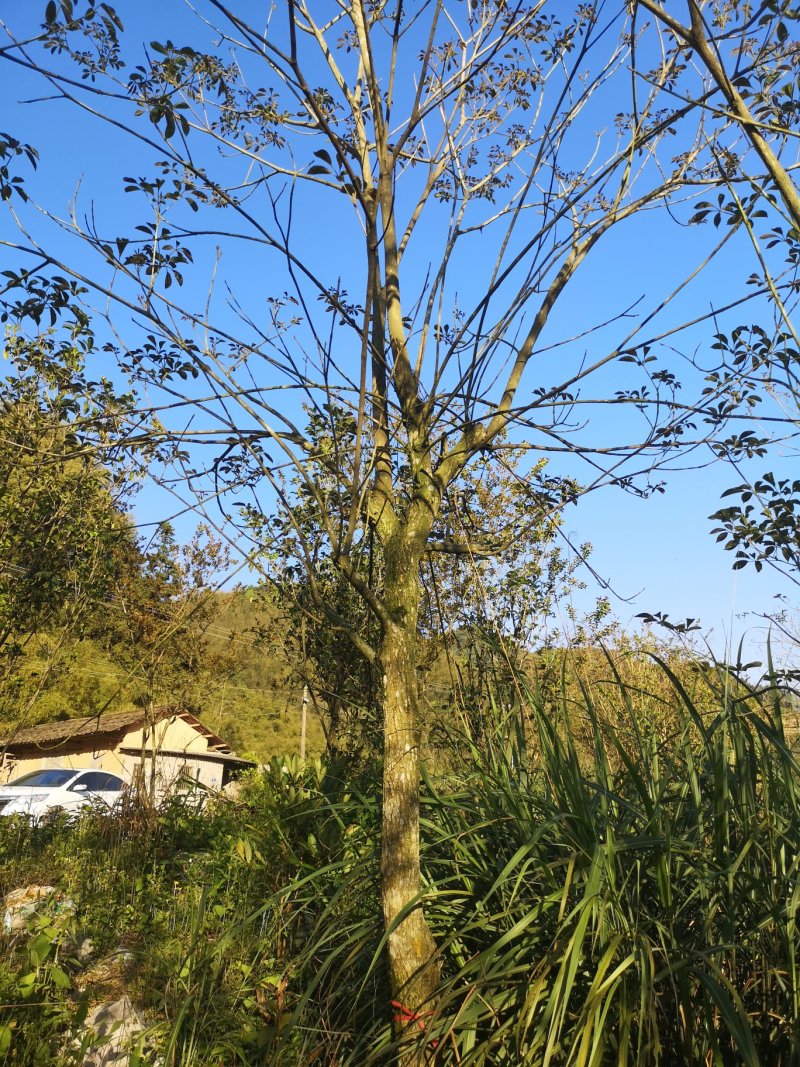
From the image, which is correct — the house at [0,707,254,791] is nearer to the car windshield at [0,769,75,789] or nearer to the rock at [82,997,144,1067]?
the car windshield at [0,769,75,789]

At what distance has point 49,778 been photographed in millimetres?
15258

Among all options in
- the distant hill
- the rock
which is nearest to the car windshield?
the distant hill

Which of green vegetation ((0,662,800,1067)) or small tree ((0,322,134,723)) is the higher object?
small tree ((0,322,134,723))

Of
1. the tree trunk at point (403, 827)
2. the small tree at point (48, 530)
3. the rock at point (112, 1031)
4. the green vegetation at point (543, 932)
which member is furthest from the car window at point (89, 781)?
the tree trunk at point (403, 827)

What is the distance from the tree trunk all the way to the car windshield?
13.7 m

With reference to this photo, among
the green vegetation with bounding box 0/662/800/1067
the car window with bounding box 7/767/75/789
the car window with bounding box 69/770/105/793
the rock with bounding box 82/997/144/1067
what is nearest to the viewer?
the green vegetation with bounding box 0/662/800/1067

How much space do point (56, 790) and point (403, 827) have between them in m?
12.9

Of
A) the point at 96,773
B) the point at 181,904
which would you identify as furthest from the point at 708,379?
the point at 96,773

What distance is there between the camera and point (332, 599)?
7.57 m

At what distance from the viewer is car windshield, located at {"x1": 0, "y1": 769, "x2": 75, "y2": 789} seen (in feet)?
49.2

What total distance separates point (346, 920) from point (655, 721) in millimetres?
1586

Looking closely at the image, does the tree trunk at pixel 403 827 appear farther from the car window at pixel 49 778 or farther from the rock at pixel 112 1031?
the car window at pixel 49 778

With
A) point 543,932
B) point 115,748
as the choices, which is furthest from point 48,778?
point 543,932

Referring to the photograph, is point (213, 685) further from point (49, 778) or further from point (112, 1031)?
point (112, 1031)
